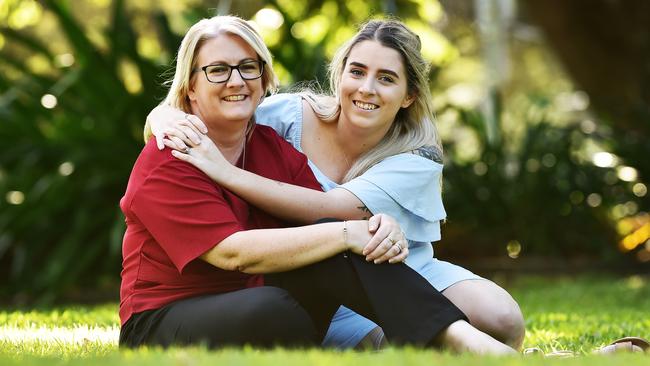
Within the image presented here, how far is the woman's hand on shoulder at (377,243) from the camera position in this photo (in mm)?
3559

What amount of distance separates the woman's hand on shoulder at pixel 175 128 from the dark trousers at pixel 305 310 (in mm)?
551

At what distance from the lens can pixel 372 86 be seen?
4293mm

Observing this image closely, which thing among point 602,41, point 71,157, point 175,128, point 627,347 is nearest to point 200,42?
point 175,128

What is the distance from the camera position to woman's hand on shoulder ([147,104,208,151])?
3654 mm

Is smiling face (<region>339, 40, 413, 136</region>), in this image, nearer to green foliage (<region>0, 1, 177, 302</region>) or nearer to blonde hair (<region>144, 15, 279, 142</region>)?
blonde hair (<region>144, 15, 279, 142</region>)

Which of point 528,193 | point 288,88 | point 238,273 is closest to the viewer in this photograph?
point 238,273

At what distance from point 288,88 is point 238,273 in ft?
9.80

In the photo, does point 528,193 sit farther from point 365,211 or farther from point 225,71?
point 225,71

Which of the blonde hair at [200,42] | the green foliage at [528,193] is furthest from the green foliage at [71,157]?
the blonde hair at [200,42]

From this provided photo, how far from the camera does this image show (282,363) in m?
2.72

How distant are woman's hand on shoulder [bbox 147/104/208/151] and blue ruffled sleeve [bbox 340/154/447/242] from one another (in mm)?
678

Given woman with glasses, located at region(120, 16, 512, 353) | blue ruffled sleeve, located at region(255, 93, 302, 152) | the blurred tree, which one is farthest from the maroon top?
the blurred tree

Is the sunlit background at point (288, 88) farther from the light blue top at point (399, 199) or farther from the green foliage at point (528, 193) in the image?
the light blue top at point (399, 199)

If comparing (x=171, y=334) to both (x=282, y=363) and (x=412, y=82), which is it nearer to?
(x=282, y=363)
